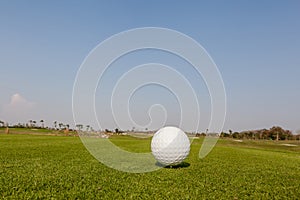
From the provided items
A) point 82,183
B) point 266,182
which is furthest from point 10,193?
point 266,182

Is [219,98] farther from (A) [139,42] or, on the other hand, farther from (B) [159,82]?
(A) [139,42]

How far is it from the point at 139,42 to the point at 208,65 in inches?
130

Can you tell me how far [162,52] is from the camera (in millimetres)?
12102

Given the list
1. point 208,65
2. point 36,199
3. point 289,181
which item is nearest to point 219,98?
point 208,65

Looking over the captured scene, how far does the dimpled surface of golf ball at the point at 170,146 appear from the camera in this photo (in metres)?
7.53

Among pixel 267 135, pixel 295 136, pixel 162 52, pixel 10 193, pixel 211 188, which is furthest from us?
pixel 267 135

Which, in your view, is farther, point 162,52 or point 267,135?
point 267,135

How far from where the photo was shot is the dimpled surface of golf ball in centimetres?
753

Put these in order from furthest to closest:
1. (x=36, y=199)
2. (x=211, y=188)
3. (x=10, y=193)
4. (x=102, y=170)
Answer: (x=102, y=170)
(x=211, y=188)
(x=10, y=193)
(x=36, y=199)

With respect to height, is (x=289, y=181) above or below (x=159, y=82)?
below

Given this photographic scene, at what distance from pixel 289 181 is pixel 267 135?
6672cm

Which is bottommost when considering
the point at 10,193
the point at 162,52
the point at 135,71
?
the point at 10,193

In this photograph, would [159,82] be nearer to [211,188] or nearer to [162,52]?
[162,52]

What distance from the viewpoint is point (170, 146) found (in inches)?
298
